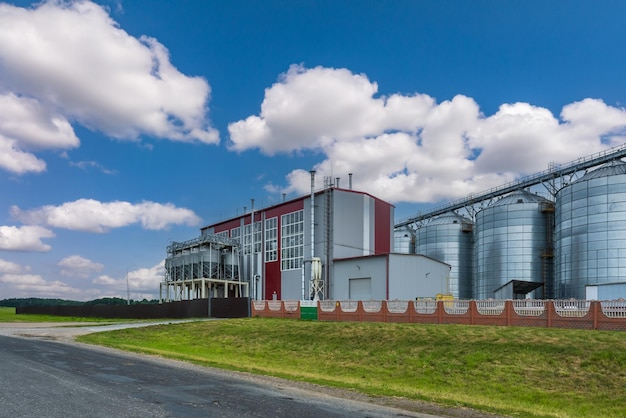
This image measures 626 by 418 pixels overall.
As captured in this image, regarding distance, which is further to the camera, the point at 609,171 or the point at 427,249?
the point at 427,249

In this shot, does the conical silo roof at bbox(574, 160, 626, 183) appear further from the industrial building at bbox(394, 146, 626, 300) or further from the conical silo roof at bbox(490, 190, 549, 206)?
the conical silo roof at bbox(490, 190, 549, 206)

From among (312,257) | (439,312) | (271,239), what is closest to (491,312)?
(439,312)

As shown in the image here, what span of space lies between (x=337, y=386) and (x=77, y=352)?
12.8 metres

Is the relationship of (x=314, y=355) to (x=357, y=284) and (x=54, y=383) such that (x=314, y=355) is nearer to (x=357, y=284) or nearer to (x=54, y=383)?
(x=54, y=383)

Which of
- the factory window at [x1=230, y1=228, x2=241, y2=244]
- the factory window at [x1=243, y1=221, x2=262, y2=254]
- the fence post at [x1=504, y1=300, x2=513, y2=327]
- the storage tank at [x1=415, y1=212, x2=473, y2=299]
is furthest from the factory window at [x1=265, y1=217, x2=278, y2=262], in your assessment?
the fence post at [x1=504, y1=300, x2=513, y2=327]

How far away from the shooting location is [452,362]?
72.0 ft

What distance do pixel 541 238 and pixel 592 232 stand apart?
12.7m

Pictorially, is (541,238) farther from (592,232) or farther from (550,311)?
(550,311)

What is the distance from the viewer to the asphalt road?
35.8ft

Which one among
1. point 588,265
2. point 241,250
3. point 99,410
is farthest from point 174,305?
point 99,410

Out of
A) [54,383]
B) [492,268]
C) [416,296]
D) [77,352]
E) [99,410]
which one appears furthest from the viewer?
[492,268]

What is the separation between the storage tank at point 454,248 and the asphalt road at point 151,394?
208 ft

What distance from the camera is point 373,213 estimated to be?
5953 cm

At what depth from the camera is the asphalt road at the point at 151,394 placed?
1091cm
